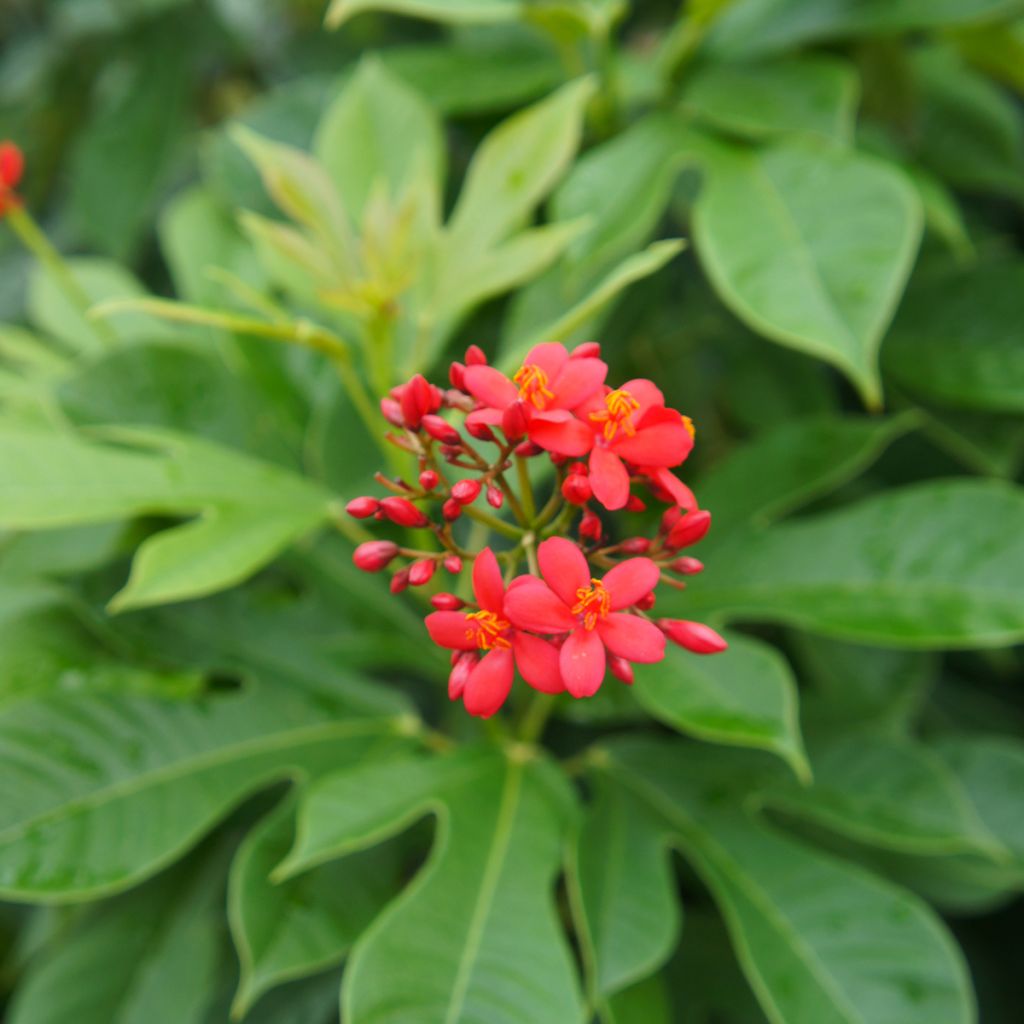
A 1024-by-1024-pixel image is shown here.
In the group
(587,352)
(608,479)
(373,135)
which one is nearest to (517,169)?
(373,135)

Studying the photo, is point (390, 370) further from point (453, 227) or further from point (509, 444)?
point (509, 444)

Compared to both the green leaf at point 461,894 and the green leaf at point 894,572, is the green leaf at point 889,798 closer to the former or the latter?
the green leaf at point 894,572

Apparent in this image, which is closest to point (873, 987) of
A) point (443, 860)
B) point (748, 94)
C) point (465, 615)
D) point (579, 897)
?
point (579, 897)

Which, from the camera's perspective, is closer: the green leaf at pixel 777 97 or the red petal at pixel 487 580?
the red petal at pixel 487 580

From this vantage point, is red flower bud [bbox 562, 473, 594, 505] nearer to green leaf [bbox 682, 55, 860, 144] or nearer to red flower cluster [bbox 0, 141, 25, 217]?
green leaf [bbox 682, 55, 860, 144]

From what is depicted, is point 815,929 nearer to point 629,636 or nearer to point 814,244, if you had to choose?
point 629,636

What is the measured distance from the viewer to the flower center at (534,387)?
0.64 meters

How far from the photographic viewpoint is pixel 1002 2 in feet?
3.57

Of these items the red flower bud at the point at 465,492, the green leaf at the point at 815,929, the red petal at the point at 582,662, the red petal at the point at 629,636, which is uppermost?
the red flower bud at the point at 465,492

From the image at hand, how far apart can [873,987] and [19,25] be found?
2.09m

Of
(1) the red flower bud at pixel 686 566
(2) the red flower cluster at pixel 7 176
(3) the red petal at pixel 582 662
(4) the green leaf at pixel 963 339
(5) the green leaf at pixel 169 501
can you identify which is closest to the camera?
(3) the red petal at pixel 582 662

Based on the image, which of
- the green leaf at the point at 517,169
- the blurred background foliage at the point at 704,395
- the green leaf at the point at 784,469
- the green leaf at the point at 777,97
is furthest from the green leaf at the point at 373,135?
the green leaf at the point at 784,469

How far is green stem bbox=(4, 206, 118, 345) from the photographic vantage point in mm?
1090

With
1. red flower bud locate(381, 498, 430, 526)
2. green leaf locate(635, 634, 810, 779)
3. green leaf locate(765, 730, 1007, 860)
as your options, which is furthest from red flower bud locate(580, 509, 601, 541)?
green leaf locate(765, 730, 1007, 860)
